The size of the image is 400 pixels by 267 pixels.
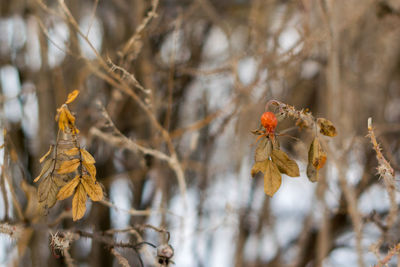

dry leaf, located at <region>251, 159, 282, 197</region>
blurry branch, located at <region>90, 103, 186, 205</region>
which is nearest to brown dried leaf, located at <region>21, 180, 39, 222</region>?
blurry branch, located at <region>90, 103, 186, 205</region>

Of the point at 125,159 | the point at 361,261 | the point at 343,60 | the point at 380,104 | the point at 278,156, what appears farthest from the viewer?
the point at 380,104

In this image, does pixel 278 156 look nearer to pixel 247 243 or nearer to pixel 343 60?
pixel 343 60

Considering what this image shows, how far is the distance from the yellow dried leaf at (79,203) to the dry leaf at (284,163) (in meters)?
0.22

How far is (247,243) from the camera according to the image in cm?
168

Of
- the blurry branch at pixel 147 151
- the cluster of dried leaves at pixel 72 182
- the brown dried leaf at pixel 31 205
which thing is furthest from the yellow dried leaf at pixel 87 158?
the brown dried leaf at pixel 31 205

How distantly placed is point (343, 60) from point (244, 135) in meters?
0.40

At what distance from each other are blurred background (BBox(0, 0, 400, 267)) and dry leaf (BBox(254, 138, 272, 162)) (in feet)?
1.66

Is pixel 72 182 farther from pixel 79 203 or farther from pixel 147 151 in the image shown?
pixel 147 151

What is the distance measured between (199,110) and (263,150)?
3.78ft

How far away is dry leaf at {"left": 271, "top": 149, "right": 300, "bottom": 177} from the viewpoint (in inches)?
17.5

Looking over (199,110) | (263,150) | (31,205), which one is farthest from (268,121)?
(199,110)

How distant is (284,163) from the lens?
449 millimetres

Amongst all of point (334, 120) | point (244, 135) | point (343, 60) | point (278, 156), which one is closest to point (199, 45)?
point (244, 135)

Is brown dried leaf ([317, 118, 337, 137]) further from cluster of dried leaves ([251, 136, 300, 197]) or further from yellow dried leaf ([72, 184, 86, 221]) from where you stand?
yellow dried leaf ([72, 184, 86, 221])
